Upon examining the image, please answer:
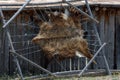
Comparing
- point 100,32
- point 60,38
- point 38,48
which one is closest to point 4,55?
point 38,48

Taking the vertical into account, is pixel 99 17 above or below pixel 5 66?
above

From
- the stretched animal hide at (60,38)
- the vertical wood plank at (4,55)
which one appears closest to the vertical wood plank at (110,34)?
the stretched animal hide at (60,38)

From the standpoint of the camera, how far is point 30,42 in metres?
9.92

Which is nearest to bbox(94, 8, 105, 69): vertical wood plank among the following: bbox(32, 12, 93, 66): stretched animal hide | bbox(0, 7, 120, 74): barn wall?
bbox(0, 7, 120, 74): barn wall

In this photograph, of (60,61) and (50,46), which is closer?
(50,46)

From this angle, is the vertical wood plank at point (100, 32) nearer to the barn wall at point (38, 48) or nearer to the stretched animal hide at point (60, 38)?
the barn wall at point (38, 48)

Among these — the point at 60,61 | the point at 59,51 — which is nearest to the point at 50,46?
the point at 59,51

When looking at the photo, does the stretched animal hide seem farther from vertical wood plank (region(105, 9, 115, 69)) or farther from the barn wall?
vertical wood plank (region(105, 9, 115, 69))

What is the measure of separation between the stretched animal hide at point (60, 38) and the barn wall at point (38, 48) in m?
0.62

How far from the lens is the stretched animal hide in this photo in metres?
9.30

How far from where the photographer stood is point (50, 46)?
9.33 meters

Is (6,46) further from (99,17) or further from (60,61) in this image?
(99,17)

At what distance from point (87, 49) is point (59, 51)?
0.72 meters

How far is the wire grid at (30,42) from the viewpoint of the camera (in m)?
9.77
